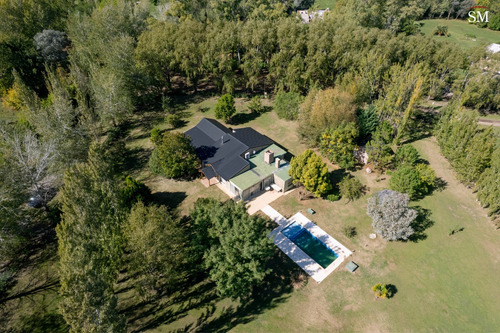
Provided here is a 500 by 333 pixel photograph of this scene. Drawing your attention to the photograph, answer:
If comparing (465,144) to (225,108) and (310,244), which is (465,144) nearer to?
(310,244)

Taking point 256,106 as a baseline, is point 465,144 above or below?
above

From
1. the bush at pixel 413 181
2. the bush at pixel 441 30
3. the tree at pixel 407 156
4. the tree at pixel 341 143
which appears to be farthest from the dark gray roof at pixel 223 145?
the bush at pixel 441 30

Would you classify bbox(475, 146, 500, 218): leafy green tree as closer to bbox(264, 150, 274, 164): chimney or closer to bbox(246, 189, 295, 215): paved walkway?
bbox(246, 189, 295, 215): paved walkway

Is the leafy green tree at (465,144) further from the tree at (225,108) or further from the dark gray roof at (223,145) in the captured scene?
the tree at (225,108)

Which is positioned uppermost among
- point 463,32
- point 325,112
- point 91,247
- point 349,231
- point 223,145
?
point 463,32

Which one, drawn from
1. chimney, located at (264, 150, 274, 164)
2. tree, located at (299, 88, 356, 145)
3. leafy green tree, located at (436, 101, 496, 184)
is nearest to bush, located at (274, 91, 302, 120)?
tree, located at (299, 88, 356, 145)

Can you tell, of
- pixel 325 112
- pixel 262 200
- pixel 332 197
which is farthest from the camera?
pixel 325 112

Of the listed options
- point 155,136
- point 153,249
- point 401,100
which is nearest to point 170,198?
point 155,136
